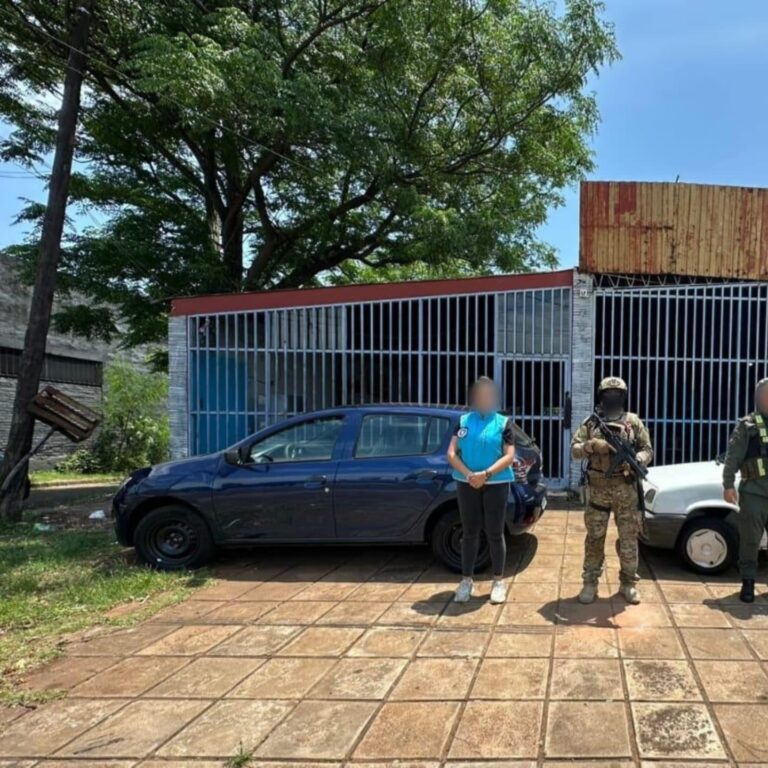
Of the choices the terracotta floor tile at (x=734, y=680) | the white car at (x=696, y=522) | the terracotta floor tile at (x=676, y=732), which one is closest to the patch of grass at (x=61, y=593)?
the terracotta floor tile at (x=676, y=732)

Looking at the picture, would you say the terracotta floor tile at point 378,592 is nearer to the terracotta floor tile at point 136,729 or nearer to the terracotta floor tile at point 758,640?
the terracotta floor tile at point 136,729

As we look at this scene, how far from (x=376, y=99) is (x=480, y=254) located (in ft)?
12.1

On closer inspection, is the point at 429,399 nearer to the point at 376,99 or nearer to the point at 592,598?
the point at 592,598

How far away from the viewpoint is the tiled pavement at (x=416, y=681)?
9.63ft

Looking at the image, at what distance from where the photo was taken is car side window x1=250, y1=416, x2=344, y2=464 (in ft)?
19.7

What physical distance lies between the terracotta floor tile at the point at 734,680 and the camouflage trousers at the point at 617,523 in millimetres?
1106

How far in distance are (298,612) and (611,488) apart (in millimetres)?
2503

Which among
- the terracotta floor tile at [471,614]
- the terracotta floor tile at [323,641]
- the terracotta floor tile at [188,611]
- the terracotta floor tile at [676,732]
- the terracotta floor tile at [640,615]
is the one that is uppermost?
the terracotta floor tile at [676,732]

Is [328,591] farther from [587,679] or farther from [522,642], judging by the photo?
[587,679]

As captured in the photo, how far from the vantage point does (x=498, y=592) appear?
4.91 metres

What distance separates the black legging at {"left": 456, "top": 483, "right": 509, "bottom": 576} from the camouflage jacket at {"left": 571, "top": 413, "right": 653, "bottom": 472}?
24.3 inches

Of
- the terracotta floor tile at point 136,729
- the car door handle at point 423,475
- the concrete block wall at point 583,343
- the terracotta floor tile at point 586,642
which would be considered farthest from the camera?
the concrete block wall at point 583,343

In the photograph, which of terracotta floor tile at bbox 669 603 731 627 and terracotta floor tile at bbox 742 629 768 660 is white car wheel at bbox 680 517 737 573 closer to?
terracotta floor tile at bbox 669 603 731 627

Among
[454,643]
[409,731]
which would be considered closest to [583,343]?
[454,643]
